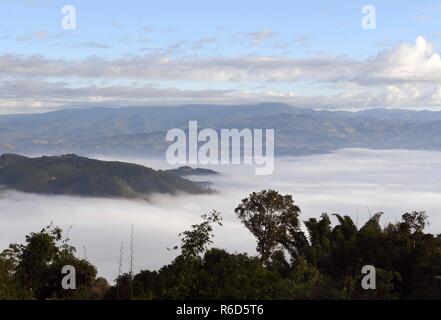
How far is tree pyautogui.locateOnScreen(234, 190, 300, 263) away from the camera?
1649 inches

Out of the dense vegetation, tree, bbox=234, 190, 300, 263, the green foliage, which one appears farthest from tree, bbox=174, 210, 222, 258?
tree, bbox=234, 190, 300, 263

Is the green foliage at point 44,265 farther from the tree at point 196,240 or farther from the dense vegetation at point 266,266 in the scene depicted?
the tree at point 196,240

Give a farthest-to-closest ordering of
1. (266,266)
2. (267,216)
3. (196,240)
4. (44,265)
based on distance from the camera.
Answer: (267,216) → (266,266) → (44,265) → (196,240)

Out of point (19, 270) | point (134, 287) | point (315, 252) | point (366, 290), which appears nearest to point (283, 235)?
point (315, 252)

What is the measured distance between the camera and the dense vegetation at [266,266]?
22.4 m

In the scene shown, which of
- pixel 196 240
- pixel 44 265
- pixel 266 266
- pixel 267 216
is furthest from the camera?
Answer: pixel 267 216

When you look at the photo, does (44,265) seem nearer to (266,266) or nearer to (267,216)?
(266,266)

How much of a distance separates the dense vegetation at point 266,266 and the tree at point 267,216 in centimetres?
8

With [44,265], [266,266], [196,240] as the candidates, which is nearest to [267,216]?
[266,266]

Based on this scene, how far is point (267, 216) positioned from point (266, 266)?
179 inches

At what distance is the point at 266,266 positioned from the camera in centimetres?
3903

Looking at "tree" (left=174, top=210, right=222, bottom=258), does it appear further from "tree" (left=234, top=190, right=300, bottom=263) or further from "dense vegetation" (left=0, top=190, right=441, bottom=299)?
Answer: "tree" (left=234, top=190, right=300, bottom=263)

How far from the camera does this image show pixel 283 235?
141 feet
